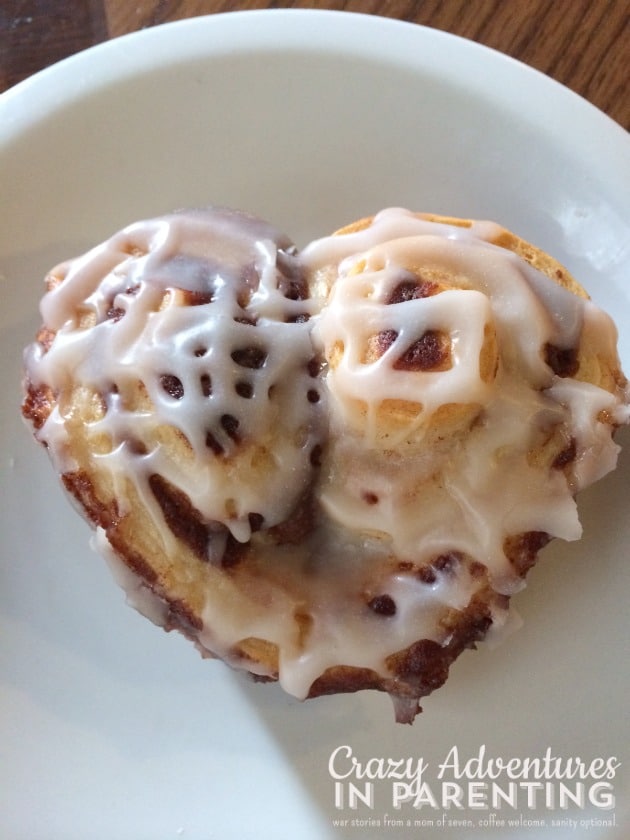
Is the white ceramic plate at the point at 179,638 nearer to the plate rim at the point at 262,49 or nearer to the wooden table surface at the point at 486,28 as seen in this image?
the plate rim at the point at 262,49

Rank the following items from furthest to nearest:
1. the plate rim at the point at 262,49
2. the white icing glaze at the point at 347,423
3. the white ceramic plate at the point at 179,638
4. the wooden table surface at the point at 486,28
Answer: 1. the wooden table surface at the point at 486,28
2. the plate rim at the point at 262,49
3. the white ceramic plate at the point at 179,638
4. the white icing glaze at the point at 347,423

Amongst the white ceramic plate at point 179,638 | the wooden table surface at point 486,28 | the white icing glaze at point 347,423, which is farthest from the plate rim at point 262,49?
the white icing glaze at point 347,423

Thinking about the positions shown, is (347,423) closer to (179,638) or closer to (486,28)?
(179,638)

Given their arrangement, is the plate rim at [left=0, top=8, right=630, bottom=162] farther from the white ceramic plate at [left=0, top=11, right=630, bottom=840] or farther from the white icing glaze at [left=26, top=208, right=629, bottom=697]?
the white icing glaze at [left=26, top=208, right=629, bottom=697]

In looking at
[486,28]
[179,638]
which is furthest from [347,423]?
[486,28]

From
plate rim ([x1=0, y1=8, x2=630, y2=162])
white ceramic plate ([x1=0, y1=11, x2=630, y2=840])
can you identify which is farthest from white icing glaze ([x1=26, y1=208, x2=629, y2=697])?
plate rim ([x1=0, y1=8, x2=630, y2=162])

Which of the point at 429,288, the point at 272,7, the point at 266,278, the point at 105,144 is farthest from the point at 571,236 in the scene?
the point at 105,144
